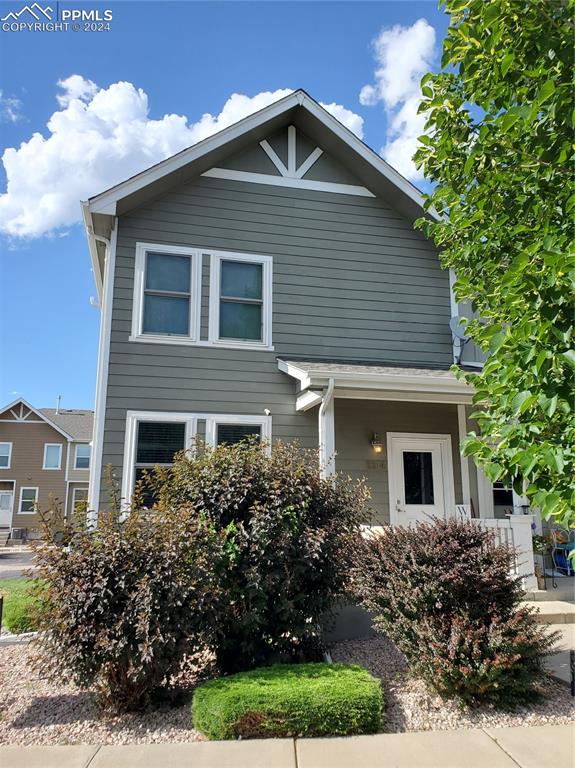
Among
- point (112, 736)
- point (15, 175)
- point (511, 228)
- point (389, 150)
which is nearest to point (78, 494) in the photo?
point (15, 175)

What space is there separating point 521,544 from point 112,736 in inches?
199

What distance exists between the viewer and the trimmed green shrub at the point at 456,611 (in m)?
3.76

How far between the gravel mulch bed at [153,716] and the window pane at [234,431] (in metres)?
3.91

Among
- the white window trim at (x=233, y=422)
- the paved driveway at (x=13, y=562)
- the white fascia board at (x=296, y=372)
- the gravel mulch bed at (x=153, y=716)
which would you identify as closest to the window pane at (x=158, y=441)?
the white window trim at (x=233, y=422)

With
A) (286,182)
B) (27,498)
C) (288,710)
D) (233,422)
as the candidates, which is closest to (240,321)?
(233,422)

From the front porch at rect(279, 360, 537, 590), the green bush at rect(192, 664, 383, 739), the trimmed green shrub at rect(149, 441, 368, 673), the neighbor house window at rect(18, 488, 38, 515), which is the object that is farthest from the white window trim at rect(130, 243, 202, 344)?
the neighbor house window at rect(18, 488, 38, 515)

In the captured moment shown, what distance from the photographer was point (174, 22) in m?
7.55

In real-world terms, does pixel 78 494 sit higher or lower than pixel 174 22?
lower

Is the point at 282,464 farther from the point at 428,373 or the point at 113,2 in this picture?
the point at 113,2

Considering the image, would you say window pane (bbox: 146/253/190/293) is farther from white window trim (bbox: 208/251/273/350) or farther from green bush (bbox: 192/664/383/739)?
green bush (bbox: 192/664/383/739)

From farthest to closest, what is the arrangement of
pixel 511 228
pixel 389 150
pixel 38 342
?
pixel 38 342
pixel 389 150
pixel 511 228

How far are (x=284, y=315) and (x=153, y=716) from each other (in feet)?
19.7

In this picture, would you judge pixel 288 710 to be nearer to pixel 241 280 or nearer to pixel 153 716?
pixel 153 716

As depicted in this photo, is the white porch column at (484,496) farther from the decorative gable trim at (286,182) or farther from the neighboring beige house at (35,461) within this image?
the neighboring beige house at (35,461)
